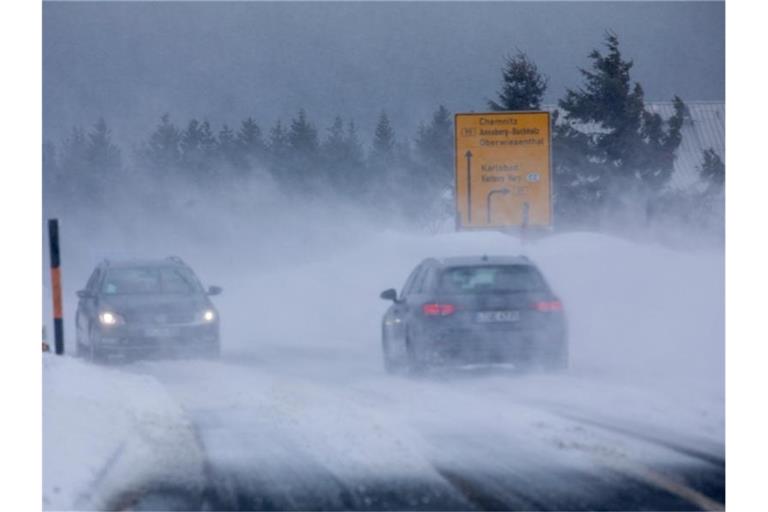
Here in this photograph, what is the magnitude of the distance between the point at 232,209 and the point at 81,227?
6.02 meters

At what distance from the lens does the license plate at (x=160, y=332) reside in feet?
59.3

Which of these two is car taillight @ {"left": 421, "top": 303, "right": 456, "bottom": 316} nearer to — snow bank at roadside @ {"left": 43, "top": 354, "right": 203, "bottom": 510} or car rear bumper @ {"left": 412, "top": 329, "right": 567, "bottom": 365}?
car rear bumper @ {"left": 412, "top": 329, "right": 567, "bottom": 365}

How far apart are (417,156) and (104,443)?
11968mm

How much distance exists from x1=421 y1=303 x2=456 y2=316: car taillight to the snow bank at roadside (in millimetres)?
3268

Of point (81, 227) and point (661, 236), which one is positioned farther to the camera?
point (661, 236)

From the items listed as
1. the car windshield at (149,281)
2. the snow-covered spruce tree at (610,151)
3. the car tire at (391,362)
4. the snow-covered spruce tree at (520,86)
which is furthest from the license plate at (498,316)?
the car windshield at (149,281)

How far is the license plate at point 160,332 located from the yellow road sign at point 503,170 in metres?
4.16

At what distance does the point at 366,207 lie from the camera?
24422 millimetres

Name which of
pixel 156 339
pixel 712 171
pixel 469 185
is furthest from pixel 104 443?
pixel 712 171

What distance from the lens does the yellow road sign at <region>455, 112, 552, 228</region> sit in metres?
17.5

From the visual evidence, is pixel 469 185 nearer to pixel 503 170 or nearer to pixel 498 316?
pixel 503 170

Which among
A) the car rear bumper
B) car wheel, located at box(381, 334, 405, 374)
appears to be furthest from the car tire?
the car rear bumper
